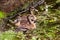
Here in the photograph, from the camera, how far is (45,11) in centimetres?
195

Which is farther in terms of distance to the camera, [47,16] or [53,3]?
[53,3]

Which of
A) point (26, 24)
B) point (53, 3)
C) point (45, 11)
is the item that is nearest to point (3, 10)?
point (26, 24)

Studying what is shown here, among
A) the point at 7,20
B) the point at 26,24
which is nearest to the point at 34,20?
the point at 26,24

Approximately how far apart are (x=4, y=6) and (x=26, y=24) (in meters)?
0.33

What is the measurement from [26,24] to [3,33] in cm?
25

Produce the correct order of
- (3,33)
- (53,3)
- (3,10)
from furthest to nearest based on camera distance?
(53,3) < (3,10) < (3,33)

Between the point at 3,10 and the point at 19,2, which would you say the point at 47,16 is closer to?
the point at 19,2

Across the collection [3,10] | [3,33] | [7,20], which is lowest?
[3,33]

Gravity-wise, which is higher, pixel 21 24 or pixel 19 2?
pixel 19 2

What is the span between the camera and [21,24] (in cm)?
176

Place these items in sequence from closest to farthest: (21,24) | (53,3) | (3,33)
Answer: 1. (3,33)
2. (21,24)
3. (53,3)

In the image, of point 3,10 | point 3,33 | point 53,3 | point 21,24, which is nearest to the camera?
point 3,33

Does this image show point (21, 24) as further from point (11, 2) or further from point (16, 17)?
point (11, 2)

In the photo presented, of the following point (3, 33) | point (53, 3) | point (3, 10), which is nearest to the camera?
point (3, 33)
